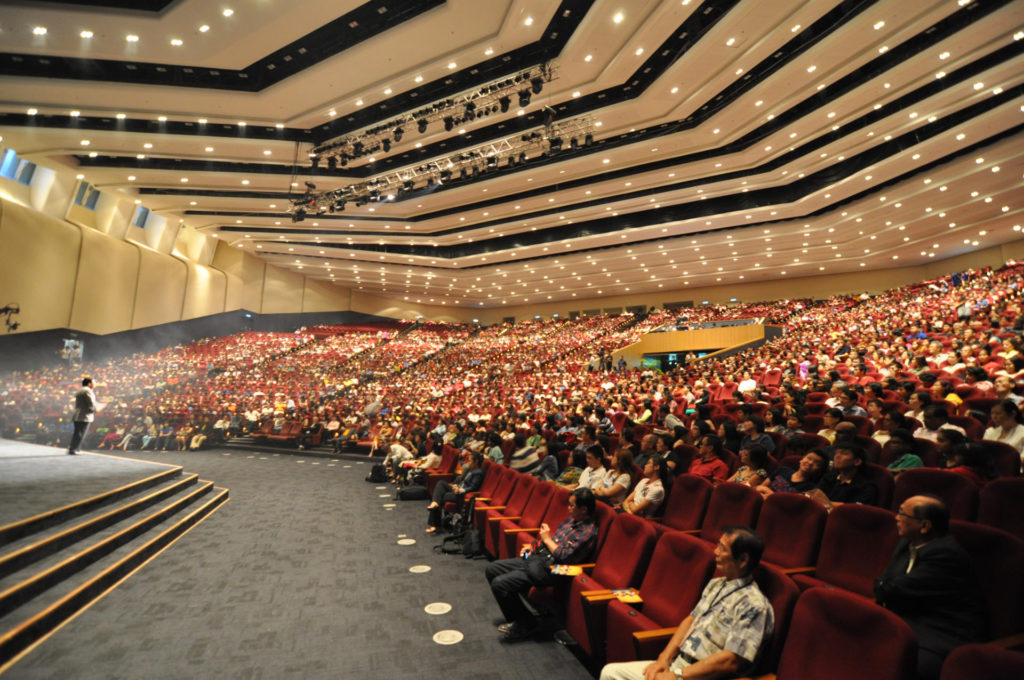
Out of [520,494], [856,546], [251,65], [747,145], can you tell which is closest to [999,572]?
[856,546]

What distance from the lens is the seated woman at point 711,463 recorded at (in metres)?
3.87

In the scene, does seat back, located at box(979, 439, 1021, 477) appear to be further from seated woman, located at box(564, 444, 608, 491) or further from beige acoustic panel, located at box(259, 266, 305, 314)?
beige acoustic panel, located at box(259, 266, 305, 314)

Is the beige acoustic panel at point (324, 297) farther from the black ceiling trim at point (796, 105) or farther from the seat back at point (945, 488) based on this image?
the seat back at point (945, 488)

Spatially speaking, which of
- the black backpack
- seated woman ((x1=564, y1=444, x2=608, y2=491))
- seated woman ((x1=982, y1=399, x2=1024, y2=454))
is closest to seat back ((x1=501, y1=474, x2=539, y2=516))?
seated woman ((x1=564, y1=444, x2=608, y2=491))

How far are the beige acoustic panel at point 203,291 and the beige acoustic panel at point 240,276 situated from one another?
0.46 metres

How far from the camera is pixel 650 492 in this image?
11.9 feet

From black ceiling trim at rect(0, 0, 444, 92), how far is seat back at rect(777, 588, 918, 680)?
9208mm

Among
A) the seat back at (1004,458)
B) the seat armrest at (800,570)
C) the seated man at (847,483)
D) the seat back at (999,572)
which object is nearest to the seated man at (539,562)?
the seat armrest at (800,570)

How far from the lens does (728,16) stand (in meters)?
8.21

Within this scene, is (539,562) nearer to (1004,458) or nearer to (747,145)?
(1004,458)

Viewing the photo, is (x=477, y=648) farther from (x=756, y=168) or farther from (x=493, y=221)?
(x=493, y=221)

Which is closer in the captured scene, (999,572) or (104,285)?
(999,572)

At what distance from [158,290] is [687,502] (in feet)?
78.4

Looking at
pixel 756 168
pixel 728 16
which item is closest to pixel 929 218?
pixel 756 168
